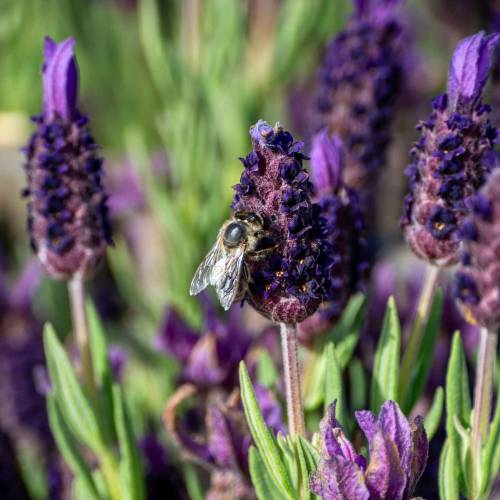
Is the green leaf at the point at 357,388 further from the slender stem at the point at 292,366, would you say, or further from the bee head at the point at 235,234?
the bee head at the point at 235,234

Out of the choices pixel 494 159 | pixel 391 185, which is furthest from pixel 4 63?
pixel 494 159

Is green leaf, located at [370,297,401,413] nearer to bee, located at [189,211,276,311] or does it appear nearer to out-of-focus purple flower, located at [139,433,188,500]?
bee, located at [189,211,276,311]

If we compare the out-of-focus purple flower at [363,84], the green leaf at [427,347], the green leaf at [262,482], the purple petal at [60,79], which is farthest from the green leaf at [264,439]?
the out-of-focus purple flower at [363,84]

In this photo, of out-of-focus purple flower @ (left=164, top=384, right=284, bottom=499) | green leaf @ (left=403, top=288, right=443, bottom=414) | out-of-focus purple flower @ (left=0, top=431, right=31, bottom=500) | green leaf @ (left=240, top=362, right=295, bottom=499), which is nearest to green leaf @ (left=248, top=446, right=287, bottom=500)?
green leaf @ (left=240, top=362, right=295, bottom=499)

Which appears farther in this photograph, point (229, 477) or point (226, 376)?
point (226, 376)

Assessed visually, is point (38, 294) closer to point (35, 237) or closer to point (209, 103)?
point (209, 103)

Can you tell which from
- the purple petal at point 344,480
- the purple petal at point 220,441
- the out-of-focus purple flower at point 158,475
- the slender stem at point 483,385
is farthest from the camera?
the out-of-focus purple flower at point 158,475
